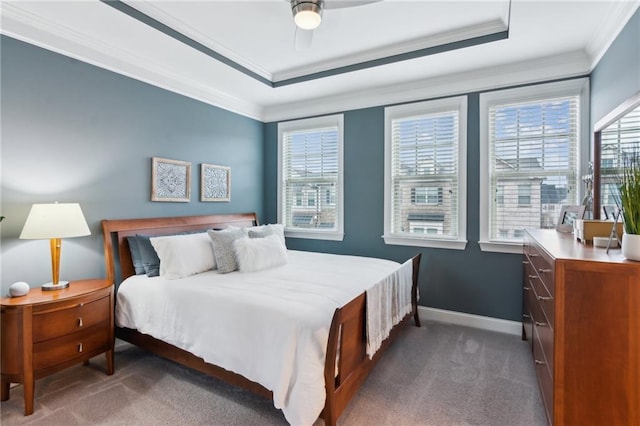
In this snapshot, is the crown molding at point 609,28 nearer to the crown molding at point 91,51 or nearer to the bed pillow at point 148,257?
the crown molding at point 91,51

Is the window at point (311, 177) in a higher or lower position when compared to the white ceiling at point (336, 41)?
lower

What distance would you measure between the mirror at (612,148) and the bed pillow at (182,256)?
3.18 m

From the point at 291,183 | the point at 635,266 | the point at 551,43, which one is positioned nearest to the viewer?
the point at 635,266

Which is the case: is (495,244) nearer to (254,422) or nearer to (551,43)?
(551,43)

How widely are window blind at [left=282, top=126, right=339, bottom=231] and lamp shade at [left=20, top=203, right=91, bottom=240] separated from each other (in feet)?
8.96

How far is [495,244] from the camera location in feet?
11.2

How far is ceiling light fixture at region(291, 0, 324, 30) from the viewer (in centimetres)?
204

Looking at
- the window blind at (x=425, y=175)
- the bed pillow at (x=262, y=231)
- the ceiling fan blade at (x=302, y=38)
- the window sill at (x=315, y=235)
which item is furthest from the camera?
the window sill at (x=315, y=235)

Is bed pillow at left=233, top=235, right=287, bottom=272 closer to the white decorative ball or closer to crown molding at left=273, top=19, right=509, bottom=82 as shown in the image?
the white decorative ball

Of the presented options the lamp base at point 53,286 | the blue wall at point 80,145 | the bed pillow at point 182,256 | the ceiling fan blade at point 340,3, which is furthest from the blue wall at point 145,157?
the ceiling fan blade at point 340,3

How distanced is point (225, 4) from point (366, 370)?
2.95m

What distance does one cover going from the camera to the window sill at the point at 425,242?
3592 mm

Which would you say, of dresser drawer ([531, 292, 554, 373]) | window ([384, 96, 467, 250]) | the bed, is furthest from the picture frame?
the bed

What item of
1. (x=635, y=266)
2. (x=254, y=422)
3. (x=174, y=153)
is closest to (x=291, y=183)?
(x=174, y=153)
